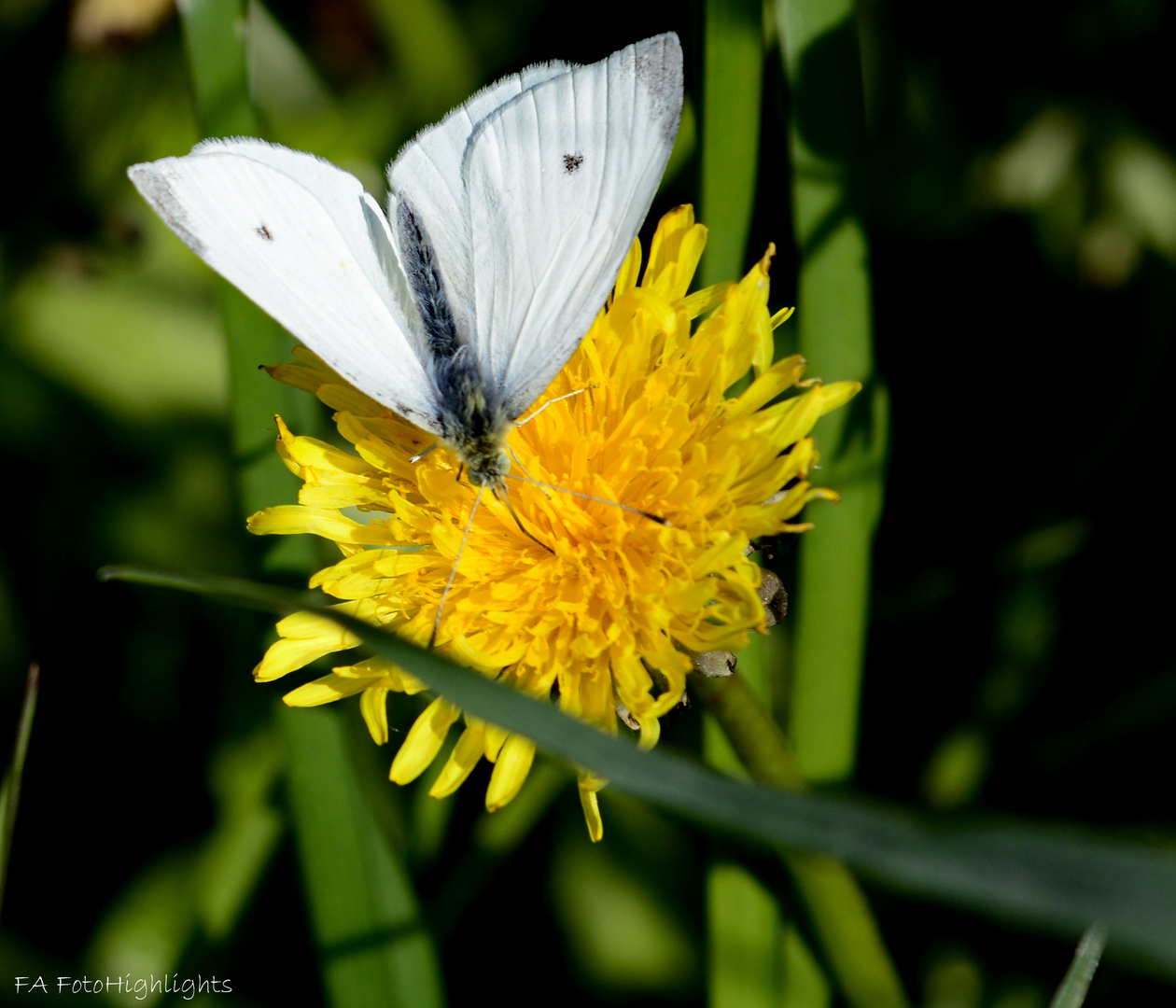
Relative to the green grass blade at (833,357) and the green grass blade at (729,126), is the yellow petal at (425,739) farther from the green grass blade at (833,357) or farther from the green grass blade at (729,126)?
the green grass blade at (729,126)

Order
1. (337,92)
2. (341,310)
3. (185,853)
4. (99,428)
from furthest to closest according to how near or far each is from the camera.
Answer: (337,92), (99,428), (185,853), (341,310)

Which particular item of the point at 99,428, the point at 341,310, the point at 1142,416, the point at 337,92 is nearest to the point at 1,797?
the point at 341,310

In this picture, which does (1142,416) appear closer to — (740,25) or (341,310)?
(740,25)

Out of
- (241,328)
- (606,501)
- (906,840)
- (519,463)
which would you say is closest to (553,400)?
(519,463)

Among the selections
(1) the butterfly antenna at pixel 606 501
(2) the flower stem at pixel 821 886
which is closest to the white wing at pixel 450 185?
(1) the butterfly antenna at pixel 606 501

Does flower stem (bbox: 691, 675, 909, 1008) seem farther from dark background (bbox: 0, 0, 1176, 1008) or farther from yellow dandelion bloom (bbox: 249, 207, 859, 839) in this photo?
dark background (bbox: 0, 0, 1176, 1008)

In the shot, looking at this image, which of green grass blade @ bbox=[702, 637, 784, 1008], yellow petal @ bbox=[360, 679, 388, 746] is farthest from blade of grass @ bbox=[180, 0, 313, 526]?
green grass blade @ bbox=[702, 637, 784, 1008]
